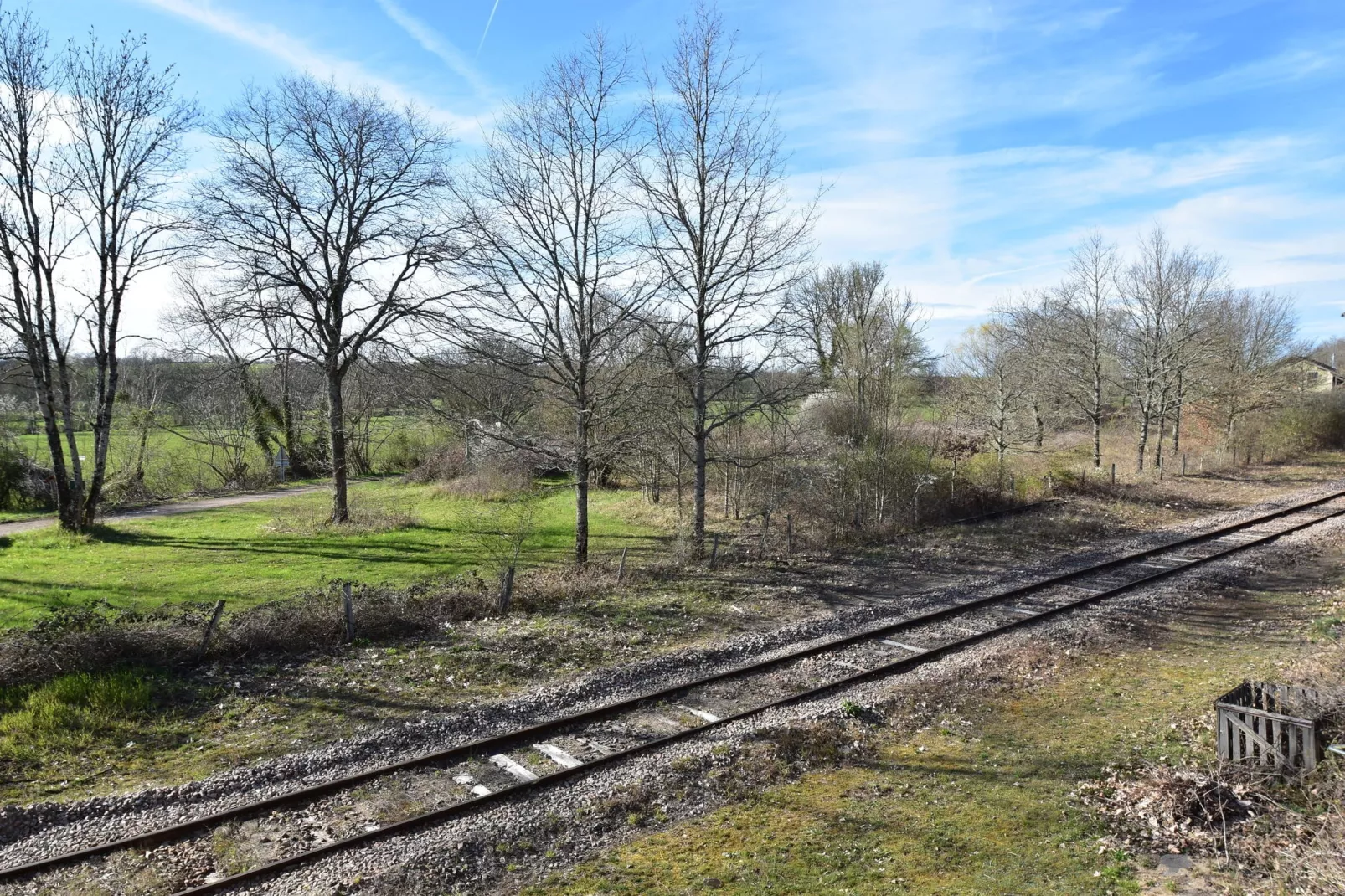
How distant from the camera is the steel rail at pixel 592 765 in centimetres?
671

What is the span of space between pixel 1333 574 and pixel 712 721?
53.3 feet

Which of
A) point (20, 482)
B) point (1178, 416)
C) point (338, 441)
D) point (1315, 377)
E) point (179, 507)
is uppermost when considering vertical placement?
point (1315, 377)

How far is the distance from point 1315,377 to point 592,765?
5699cm

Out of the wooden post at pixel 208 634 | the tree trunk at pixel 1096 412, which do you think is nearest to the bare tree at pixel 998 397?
the tree trunk at pixel 1096 412

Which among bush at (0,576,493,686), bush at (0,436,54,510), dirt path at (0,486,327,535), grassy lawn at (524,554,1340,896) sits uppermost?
bush at (0,436,54,510)

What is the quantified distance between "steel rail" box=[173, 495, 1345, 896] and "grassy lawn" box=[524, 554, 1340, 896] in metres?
1.24

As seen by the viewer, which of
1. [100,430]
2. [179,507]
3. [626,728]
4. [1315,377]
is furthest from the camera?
[1315,377]

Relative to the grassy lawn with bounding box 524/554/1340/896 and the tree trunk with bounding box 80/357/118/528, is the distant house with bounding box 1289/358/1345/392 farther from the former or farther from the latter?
the tree trunk with bounding box 80/357/118/528

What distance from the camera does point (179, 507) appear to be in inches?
1150

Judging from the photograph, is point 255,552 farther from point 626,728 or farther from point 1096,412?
point 1096,412

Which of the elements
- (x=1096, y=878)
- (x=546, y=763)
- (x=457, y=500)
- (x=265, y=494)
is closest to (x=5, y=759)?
(x=546, y=763)

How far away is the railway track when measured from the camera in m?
7.23

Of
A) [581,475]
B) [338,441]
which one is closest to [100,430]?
[338,441]

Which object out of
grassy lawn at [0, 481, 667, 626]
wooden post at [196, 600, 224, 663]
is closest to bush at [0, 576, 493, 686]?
wooden post at [196, 600, 224, 663]
